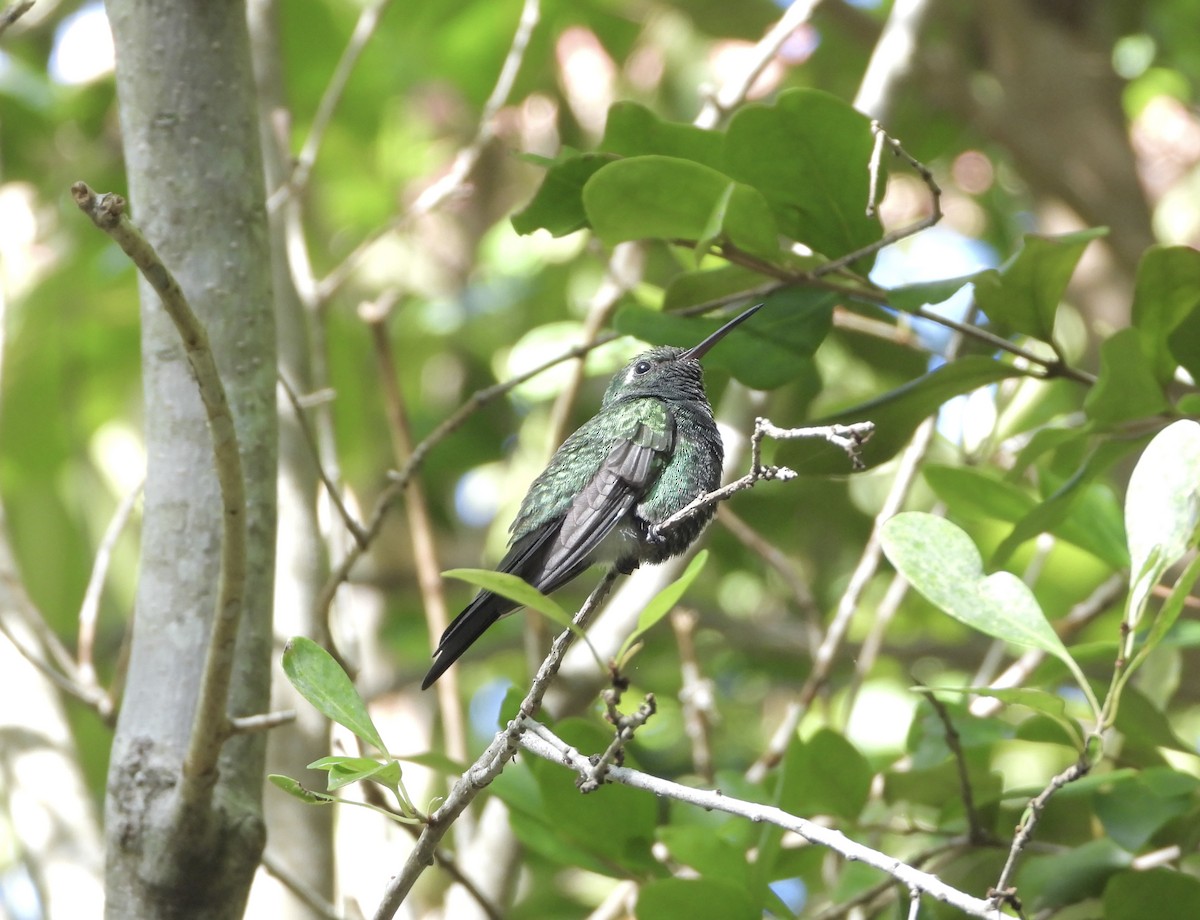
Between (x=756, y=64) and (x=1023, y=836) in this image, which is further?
(x=756, y=64)

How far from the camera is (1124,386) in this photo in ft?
5.94

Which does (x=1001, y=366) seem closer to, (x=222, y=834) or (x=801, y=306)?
(x=801, y=306)

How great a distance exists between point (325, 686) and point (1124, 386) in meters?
1.18

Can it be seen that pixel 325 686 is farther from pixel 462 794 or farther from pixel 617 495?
pixel 617 495

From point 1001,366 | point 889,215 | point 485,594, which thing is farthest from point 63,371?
point 889,215

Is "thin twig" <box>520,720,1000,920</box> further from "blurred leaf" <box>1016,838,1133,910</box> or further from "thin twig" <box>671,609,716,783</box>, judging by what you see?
"thin twig" <box>671,609,716,783</box>

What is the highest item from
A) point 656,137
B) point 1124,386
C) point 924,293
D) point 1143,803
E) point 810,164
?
point 656,137

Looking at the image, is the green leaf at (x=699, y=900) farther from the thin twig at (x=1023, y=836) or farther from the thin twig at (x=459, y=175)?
the thin twig at (x=459, y=175)

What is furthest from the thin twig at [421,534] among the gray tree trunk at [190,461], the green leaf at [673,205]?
the green leaf at [673,205]

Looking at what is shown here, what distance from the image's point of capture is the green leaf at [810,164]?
5.98 feet

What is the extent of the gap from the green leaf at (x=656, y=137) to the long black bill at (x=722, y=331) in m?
0.22

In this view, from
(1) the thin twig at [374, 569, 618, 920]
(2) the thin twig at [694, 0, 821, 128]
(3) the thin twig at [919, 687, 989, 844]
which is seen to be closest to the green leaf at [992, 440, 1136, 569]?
(3) the thin twig at [919, 687, 989, 844]

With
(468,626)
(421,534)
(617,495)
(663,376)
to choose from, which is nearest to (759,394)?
(663,376)

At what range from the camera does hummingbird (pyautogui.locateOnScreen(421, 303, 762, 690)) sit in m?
2.04
